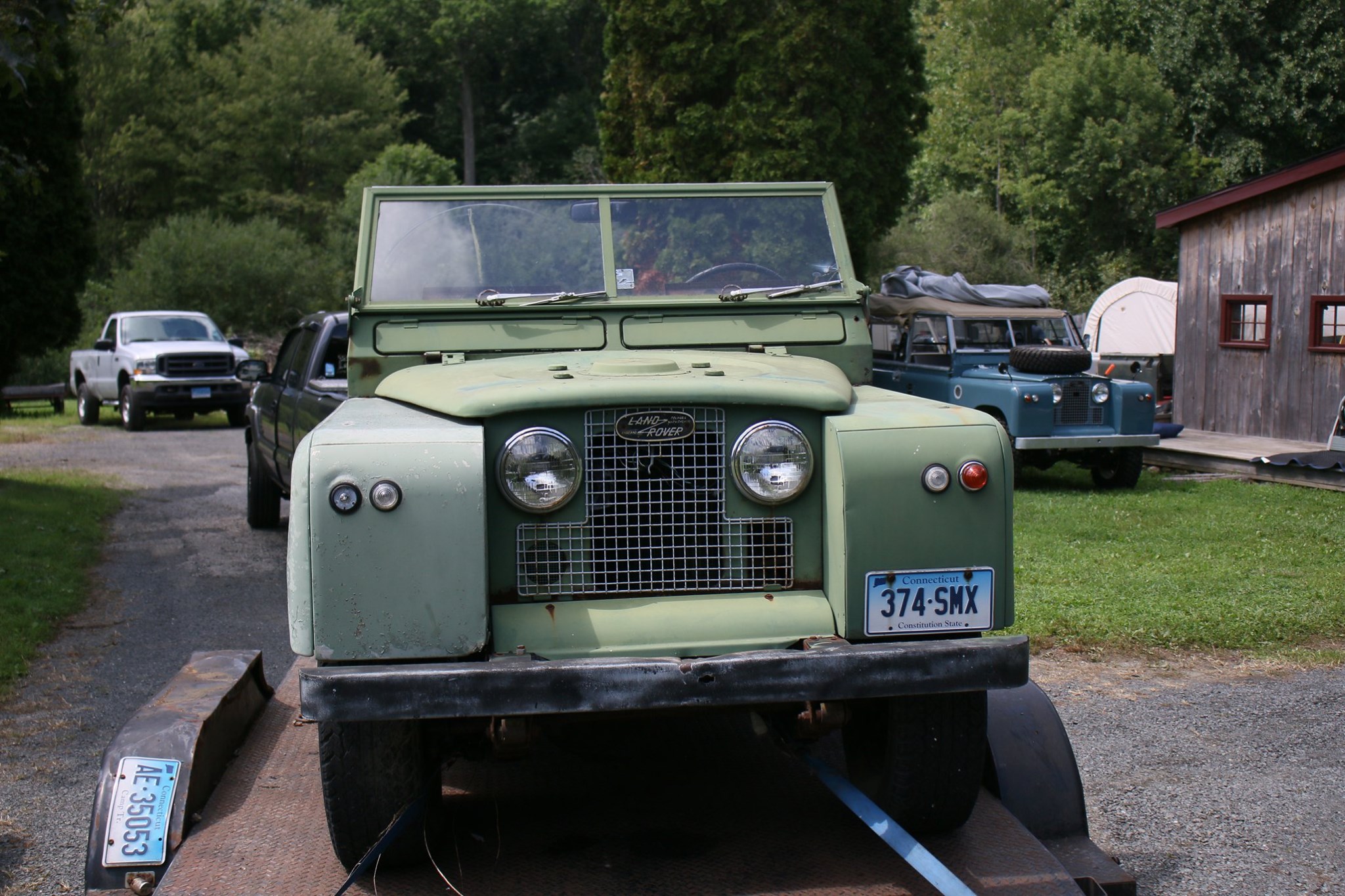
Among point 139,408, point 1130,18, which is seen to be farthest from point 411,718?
point 1130,18

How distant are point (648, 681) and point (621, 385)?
31.9 inches

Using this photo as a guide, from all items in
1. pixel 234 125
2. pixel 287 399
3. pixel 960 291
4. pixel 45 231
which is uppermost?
pixel 234 125

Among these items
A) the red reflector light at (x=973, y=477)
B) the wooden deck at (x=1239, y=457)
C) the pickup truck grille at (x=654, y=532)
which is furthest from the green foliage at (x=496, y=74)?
the red reflector light at (x=973, y=477)

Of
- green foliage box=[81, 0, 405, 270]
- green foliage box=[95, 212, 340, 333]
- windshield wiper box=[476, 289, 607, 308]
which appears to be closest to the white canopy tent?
green foliage box=[95, 212, 340, 333]

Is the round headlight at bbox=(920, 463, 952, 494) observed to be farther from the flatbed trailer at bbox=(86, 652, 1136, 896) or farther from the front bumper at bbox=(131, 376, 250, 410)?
the front bumper at bbox=(131, 376, 250, 410)

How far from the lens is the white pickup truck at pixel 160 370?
20109mm

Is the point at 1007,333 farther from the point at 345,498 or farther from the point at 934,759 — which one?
the point at 345,498

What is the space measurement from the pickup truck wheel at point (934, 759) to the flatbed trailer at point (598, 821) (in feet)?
0.30

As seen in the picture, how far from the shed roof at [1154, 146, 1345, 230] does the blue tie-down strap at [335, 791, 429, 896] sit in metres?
14.9

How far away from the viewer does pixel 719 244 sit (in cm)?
519

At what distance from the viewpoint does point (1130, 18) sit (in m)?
39.4

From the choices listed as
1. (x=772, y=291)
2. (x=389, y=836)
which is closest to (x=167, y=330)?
(x=772, y=291)

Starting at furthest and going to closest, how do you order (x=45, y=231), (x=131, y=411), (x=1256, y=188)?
(x=131, y=411)
(x=1256, y=188)
(x=45, y=231)

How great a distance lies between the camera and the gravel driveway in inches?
168
